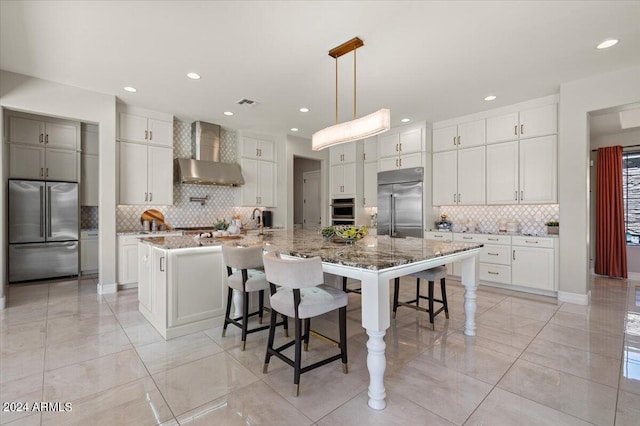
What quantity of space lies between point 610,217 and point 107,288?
27.2 ft

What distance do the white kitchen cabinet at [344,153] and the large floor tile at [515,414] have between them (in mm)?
5286

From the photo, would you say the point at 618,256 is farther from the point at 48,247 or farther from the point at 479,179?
the point at 48,247

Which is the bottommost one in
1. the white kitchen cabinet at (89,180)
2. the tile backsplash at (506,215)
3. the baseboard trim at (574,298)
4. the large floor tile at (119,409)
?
the large floor tile at (119,409)

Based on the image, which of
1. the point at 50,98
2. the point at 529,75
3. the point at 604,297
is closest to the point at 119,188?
the point at 50,98

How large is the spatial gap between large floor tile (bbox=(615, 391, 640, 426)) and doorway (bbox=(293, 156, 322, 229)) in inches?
233

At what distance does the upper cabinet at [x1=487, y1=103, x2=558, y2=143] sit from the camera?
426 centimetres

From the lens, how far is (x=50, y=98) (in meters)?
3.85

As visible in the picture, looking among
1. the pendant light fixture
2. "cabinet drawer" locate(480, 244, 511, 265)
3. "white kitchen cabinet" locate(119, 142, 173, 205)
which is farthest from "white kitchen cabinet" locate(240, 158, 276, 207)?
"cabinet drawer" locate(480, 244, 511, 265)

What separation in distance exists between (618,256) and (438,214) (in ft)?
10.0

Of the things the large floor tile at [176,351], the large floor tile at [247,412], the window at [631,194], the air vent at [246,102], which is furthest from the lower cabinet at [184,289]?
the window at [631,194]

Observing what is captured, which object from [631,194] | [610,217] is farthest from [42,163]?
[631,194]

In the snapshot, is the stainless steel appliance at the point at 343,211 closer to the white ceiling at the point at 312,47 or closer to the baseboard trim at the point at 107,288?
the white ceiling at the point at 312,47

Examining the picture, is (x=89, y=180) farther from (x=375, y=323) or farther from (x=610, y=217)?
(x=610, y=217)

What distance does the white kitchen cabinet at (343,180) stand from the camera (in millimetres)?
6621
